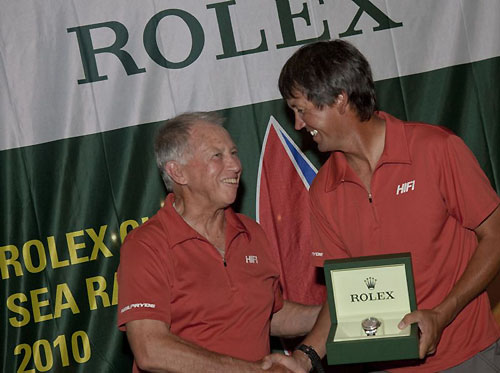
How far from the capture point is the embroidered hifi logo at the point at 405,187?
269 cm

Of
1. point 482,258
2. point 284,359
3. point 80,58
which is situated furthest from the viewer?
point 80,58

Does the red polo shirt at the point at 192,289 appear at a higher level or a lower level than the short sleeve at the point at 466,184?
lower

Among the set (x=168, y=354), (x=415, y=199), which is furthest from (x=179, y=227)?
(x=415, y=199)

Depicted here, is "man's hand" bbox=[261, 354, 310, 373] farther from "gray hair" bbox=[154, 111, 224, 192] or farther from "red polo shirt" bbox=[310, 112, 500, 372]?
"gray hair" bbox=[154, 111, 224, 192]

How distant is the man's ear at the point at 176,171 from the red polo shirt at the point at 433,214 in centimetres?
62

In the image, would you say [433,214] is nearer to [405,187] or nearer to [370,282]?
[405,187]

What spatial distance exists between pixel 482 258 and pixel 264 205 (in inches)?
51.8

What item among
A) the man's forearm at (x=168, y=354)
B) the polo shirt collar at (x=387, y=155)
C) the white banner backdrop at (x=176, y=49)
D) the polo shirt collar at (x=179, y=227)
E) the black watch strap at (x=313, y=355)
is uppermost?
the white banner backdrop at (x=176, y=49)

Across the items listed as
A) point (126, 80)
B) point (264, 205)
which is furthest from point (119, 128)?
point (264, 205)

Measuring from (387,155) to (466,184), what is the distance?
273 millimetres

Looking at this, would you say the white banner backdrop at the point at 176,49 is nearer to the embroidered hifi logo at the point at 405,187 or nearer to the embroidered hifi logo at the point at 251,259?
the embroidered hifi logo at the point at 251,259

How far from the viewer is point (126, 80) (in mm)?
3641

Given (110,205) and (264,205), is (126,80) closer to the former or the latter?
(110,205)

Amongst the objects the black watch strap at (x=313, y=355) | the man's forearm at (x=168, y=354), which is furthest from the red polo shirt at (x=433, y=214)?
the man's forearm at (x=168, y=354)
